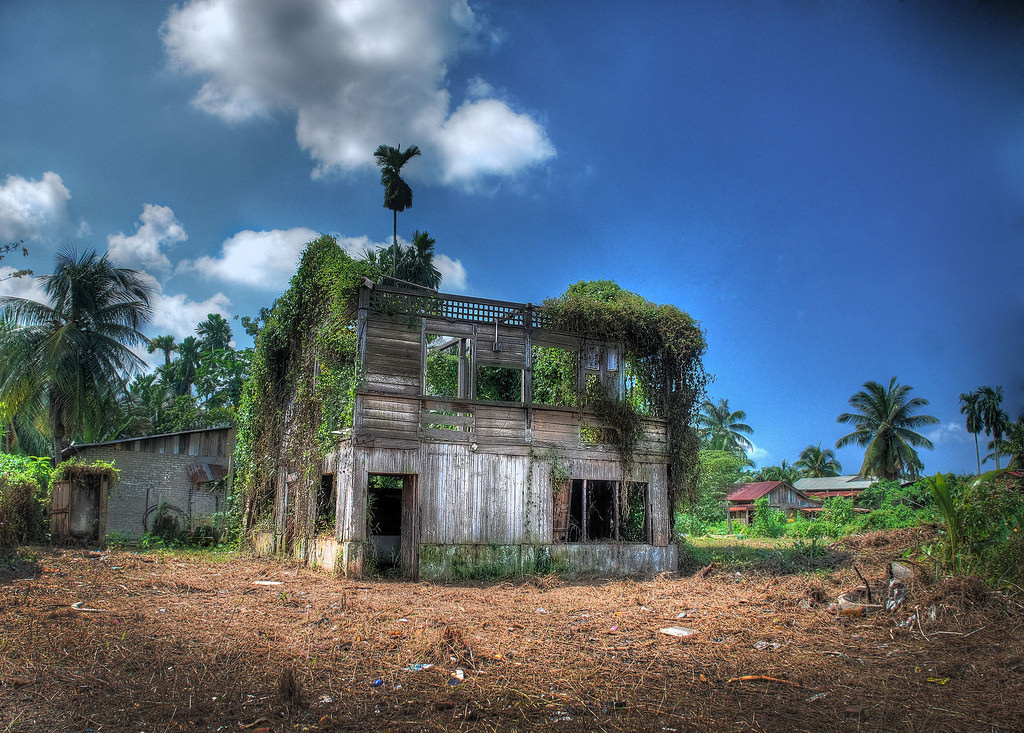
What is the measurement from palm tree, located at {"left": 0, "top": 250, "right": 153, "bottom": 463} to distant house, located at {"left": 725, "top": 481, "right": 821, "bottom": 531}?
3587cm

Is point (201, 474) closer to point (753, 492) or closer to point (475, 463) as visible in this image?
point (475, 463)

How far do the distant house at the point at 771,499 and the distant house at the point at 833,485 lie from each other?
101 centimetres

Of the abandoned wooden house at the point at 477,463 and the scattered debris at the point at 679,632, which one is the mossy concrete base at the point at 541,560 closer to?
the abandoned wooden house at the point at 477,463

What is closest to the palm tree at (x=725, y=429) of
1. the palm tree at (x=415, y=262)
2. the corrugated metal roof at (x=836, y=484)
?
the corrugated metal roof at (x=836, y=484)

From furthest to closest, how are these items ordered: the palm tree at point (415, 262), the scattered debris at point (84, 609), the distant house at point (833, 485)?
1. the distant house at point (833, 485)
2. the palm tree at point (415, 262)
3. the scattered debris at point (84, 609)

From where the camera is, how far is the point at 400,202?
2945 centimetres

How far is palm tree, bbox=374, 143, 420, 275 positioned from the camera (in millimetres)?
29031

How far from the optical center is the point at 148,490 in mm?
22766

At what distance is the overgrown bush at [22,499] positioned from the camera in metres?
13.7

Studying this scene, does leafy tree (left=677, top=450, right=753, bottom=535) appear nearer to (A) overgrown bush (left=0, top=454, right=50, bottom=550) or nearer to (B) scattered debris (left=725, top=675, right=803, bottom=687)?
(A) overgrown bush (left=0, top=454, right=50, bottom=550)

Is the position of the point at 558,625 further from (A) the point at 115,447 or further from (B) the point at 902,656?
(A) the point at 115,447

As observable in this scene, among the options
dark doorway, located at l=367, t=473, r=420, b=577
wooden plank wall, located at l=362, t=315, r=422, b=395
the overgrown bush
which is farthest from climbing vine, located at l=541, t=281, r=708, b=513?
the overgrown bush

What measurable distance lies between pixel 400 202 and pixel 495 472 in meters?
17.8

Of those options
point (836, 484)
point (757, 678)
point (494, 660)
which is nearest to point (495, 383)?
point (494, 660)
